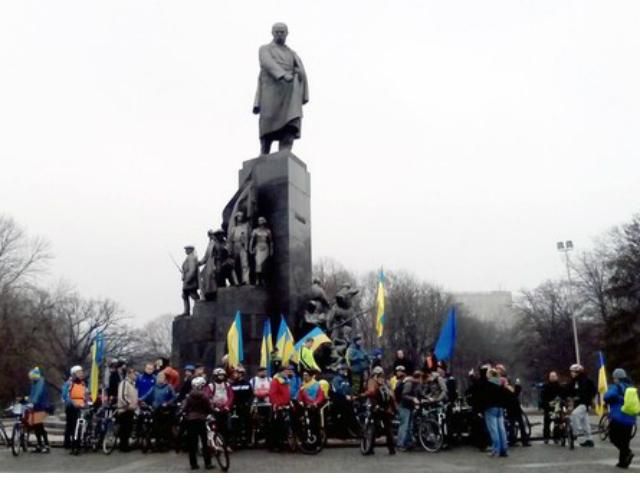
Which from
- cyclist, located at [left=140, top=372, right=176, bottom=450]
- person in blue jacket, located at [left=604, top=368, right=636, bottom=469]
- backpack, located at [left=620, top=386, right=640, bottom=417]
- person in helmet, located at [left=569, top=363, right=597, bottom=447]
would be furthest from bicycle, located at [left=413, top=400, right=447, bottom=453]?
cyclist, located at [left=140, top=372, right=176, bottom=450]

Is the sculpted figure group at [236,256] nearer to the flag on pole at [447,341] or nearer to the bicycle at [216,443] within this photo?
the flag on pole at [447,341]

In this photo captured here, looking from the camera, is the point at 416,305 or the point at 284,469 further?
the point at 416,305

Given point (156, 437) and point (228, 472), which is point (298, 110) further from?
point (228, 472)

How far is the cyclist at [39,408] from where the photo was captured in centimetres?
1497

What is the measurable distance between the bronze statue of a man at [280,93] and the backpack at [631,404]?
1255 cm

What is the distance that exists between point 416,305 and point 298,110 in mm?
43062

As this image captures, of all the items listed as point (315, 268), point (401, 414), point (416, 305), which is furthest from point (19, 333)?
point (401, 414)

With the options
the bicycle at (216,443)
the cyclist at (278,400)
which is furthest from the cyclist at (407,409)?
the bicycle at (216,443)

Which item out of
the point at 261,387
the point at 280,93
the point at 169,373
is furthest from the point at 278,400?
the point at 280,93

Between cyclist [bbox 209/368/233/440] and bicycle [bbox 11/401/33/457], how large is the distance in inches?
182

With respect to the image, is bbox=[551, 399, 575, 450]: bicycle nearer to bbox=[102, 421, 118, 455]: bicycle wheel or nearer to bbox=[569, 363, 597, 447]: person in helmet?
bbox=[569, 363, 597, 447]: person in helmet

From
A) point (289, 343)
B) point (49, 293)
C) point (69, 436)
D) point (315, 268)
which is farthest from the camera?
point (315, 268)

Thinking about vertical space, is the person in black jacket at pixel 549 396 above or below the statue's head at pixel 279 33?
below

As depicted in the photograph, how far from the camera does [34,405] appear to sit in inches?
592
